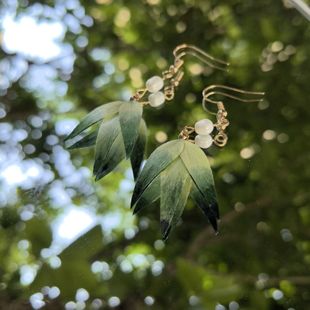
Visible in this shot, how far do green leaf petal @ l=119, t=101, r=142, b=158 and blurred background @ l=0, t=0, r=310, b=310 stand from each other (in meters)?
0.30

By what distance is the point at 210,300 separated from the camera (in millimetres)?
661

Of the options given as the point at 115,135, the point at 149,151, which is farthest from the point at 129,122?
the point at 149,151

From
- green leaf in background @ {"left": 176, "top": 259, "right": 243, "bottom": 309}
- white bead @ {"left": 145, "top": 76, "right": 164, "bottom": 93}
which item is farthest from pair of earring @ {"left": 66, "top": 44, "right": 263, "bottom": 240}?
green leaf in background @ {"left": 176, "top": 259, "right": 243, "bottom": 309}

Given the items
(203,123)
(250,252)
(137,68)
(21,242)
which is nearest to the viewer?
(203,123)

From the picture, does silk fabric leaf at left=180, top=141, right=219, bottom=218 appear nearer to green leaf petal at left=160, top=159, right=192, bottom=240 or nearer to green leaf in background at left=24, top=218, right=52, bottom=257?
green leaf petal at left=160, top=159, right=192, bottom=240

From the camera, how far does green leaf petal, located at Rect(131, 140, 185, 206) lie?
371 millimetres

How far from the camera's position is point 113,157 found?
16.2 inches

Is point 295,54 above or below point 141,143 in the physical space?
below

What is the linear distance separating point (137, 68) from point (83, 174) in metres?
0.23

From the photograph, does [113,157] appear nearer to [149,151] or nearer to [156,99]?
[156,99]

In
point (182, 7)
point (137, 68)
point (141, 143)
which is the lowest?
point (137, 68)

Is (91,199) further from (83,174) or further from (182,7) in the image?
(182,7)

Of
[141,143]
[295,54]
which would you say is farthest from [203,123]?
[295,54]

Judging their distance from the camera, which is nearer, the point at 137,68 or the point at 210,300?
the point at 210,300
